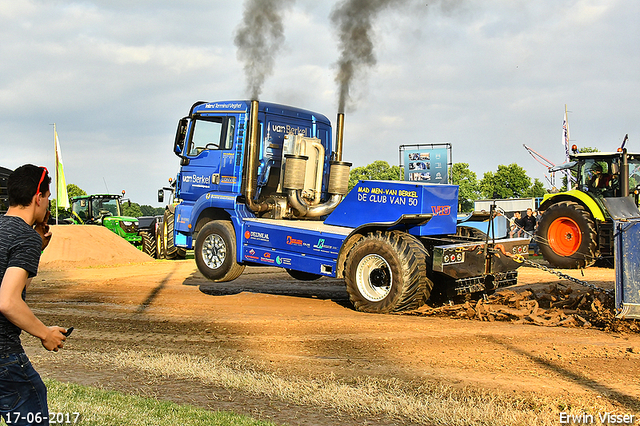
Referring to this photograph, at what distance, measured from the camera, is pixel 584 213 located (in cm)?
1345

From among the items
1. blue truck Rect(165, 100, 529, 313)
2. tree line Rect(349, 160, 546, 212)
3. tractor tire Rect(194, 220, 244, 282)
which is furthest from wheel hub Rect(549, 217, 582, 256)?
tree line Rect(349, 160, 546, 212)

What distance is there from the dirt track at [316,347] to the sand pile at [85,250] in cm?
798

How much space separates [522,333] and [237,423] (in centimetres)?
390

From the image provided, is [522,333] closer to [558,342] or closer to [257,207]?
[558,342]

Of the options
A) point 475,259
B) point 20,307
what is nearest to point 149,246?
point 475,259

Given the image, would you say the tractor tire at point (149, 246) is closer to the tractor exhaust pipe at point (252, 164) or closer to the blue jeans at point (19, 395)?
the tractor exhaust pipe at point (252, 164)

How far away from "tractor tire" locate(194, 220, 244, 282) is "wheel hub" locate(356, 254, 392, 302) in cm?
269

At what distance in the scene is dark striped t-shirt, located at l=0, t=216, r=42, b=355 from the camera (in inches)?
109

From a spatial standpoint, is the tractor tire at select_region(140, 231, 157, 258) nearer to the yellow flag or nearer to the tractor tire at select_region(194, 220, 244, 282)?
the yellow flag

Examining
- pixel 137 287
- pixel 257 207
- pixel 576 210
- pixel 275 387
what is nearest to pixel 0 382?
pixel 275 387

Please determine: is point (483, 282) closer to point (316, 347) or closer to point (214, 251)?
point (316, 347)

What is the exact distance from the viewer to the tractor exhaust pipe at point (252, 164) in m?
9.84

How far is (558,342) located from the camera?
6.22m

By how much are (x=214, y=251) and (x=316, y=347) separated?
436 centimetres
